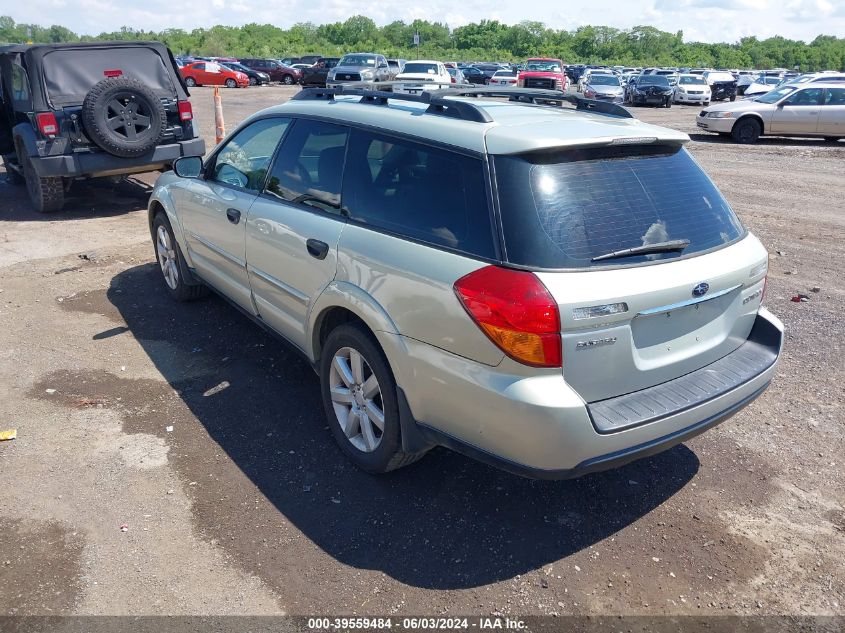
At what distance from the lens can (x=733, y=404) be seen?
3.22 m

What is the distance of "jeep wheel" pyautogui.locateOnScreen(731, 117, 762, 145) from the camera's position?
55.9 ft

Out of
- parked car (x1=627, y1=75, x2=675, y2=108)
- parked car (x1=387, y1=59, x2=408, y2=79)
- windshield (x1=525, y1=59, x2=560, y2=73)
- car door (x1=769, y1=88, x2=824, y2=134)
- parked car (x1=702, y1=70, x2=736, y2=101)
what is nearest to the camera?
car door (x1=769, y1=88, x2=824, y2=134)

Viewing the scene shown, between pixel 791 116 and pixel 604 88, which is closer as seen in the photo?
pixel 791 116

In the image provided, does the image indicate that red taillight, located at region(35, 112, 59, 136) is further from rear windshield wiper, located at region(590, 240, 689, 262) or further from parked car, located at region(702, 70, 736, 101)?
parked car, located at region(702, 70, 736, 101)

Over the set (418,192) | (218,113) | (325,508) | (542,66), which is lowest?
(325,508)

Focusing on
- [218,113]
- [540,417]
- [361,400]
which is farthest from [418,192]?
[218,113]

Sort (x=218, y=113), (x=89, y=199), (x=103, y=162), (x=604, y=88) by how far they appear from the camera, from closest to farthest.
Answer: (x=103, y=162), (x=89, y=199), (x=218, y=113), (x=604, y=88)

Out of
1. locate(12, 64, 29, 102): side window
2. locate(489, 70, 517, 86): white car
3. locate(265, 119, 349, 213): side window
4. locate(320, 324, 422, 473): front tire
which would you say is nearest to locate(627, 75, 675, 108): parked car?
locate(489, 70, 517, 86): white car

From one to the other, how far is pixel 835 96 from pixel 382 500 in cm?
1786

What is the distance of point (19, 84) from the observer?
920 cm

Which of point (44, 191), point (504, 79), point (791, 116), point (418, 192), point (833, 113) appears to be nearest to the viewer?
point (418, 192)

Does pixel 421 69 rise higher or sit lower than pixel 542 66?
lower

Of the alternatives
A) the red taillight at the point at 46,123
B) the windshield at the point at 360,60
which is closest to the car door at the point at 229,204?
the red taillight at the point at 46,123

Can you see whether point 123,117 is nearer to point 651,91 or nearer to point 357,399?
point 357,399
